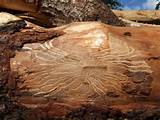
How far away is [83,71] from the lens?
3.36m

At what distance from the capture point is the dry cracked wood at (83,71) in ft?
10.9

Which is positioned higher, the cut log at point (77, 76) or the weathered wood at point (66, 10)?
the weathered wood at point (66, 10)

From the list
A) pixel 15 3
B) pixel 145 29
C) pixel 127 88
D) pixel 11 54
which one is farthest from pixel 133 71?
pixel 15 3

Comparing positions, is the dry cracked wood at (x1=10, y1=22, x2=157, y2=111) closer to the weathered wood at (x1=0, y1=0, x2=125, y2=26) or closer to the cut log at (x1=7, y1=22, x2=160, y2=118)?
the cut log at (x1=7, y1=22, x2=160, y2=118)

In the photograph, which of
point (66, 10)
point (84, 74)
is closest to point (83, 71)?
point (84, 74)

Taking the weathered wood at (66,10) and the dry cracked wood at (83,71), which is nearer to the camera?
the dry cracked wood at (83,71)

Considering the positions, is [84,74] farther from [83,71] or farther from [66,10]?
[66,10]

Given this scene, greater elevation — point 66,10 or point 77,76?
point 66,10

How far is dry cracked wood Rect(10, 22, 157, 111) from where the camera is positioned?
331cm

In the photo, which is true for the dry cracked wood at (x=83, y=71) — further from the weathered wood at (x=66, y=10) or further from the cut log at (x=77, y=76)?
the weathered wood at (x=66, y=10)

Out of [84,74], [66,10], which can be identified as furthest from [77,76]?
[66,10]

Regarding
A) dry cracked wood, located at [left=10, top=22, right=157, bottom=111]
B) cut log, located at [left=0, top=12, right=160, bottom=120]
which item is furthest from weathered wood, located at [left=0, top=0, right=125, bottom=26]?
dry cracked wood, located at [left=10, top=22, right=157, bottom=111]

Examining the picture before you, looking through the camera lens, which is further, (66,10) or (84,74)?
(66,10)

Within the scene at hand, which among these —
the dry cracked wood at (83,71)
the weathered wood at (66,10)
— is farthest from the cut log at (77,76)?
the weathered wood at (66,10)
